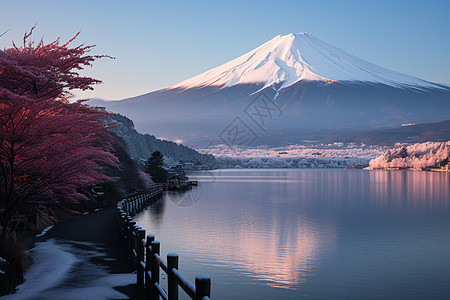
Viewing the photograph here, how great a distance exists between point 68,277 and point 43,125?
417 cm

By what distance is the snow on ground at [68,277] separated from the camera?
38.7 ft

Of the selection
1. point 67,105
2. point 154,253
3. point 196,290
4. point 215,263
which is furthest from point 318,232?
point 196,290

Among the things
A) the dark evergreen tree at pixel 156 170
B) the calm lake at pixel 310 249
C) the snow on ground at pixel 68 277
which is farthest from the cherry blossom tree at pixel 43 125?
the dark evergreen tree at pixel 156 170

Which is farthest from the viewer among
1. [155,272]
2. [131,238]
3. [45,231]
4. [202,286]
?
[45,231]

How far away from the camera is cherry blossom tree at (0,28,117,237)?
1410cm

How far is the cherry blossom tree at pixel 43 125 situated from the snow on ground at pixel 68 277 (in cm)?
158

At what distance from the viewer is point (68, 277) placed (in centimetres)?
1356

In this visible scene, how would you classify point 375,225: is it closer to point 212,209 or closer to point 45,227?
point 212,209

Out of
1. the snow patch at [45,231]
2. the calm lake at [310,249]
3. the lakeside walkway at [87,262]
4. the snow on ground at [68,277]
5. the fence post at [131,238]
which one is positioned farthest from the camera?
the snow patch at [45,231]

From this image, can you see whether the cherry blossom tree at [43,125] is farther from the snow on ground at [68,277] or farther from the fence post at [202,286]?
the fence post at [202,286]

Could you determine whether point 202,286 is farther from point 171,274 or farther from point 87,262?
point 87,262

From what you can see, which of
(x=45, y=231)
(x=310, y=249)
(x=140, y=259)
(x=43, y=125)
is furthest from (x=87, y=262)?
(x=310, y=249)

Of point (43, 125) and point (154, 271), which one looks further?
point (43, 125)

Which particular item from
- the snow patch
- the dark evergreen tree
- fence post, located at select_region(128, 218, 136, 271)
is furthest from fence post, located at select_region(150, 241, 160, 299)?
the dark evergreen tree
